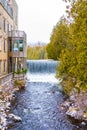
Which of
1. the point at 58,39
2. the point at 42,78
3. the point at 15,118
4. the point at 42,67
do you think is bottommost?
the point at 15,118

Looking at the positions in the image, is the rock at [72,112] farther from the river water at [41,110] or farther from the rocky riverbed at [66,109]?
the river water at [41,110]

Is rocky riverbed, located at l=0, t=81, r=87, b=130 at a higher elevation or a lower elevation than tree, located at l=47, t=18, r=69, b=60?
lower

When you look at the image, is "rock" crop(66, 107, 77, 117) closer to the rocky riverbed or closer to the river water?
the rocky riverbed

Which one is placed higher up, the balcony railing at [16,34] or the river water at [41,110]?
the balcony railing at [16,34]

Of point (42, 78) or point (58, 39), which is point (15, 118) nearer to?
point (42, 78)

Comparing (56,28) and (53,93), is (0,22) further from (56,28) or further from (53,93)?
(56,28)

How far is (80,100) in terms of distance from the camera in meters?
27.5

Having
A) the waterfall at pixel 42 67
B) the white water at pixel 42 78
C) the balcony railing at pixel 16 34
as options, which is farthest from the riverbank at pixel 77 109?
the waterfall at pixel 42 67

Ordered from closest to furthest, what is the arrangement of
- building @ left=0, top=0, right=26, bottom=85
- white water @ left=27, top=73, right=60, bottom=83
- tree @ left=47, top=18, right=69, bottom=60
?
building @ left=0, top=0, right=26, bottom=85, white water @ left=27, top=73, right=60, bottom=83, tree @ left=47, top=18, right=69, bottom=60

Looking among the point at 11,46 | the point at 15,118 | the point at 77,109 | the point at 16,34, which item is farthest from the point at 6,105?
the point at 16,34

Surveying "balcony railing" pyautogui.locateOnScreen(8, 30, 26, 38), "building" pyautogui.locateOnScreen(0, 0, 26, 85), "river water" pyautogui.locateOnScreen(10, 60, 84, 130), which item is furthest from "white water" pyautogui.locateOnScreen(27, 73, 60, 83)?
"river water" pyautogui.locateOnScreen(10, 60, 84, 130)

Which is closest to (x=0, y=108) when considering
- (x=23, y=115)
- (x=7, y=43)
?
(x=23, y=115)

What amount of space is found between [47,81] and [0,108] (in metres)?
25.2

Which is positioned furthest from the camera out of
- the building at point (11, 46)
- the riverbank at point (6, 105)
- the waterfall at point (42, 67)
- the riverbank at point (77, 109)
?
the waterfall at point (42, 67)
